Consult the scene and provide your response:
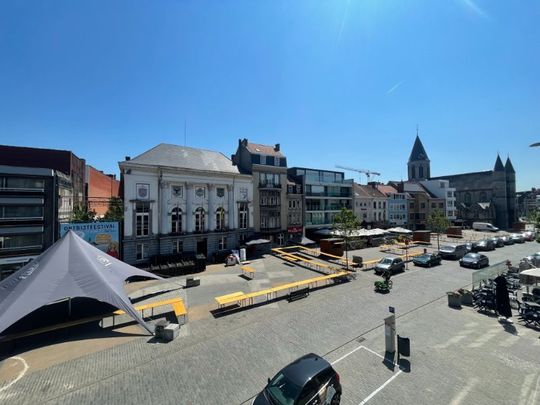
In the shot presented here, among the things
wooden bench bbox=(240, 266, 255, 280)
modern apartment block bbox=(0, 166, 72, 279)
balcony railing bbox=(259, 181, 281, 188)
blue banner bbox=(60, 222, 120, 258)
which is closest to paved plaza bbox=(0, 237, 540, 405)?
wooden bench bbox=(240, 266, 255, 280)

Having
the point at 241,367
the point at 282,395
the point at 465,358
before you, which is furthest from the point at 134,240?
the point at 465,358

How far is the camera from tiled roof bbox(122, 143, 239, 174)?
27.5 m

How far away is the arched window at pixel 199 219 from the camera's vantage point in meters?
29.4

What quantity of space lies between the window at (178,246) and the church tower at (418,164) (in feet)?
288

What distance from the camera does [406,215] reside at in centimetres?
5778

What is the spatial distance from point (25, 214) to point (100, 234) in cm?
577

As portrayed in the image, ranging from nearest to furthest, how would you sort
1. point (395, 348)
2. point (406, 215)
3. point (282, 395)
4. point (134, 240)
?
point (282, 395) → point (395, 348) → point (134, 240) → point (406, 215)

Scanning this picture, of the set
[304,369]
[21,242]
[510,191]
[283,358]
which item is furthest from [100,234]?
[510,191]

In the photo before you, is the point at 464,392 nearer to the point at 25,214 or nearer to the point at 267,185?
the point at 267,185

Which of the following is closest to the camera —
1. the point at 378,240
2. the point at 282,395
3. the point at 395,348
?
the point at 282,395

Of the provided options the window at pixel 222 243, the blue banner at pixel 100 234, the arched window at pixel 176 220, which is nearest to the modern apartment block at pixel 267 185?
the window at pixel 222 243

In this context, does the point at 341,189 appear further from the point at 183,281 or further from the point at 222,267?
the point at 183,281

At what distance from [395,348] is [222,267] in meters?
18.7

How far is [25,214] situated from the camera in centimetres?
2084
